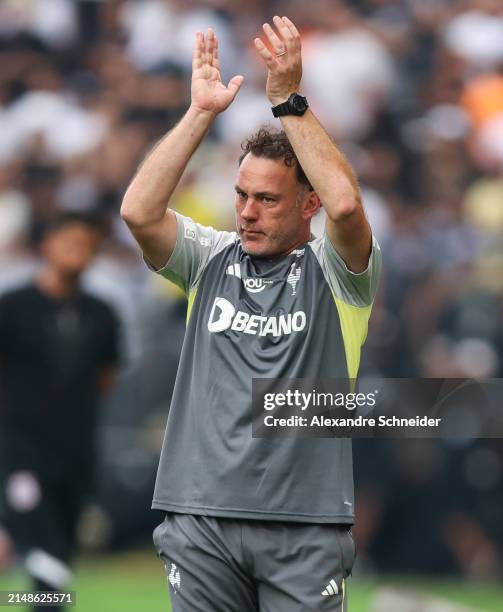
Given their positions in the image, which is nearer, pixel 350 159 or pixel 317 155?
pixel 317 155

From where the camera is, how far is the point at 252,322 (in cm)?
429

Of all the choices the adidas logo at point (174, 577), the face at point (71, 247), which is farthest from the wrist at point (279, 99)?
the face at point (71, 247)

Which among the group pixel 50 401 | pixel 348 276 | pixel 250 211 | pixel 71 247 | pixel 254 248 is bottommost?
pixel 348 276

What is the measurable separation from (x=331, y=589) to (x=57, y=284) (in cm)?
380

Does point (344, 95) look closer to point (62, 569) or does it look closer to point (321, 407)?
point (62, 569)

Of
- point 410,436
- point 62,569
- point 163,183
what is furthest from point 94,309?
point 163,183

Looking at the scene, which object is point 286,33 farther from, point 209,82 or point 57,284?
point 57,284

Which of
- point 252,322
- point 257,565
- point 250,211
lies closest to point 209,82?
point 250,211

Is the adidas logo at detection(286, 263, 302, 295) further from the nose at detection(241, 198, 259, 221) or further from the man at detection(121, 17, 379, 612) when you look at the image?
the nose at detection(241, 198, 259, 221)

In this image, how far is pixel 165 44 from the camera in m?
10.3

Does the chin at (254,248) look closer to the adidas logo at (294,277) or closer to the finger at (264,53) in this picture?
the adidas logo at (294,277)

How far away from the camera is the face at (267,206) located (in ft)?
14.3

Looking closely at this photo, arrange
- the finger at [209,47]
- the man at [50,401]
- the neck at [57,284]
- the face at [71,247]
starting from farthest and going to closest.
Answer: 1. the neck at [57,284]
2. the face at [71,247]
3. the man at [50,401]
4. the finger at [209,47]

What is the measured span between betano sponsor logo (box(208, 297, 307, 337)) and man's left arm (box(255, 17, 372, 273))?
29cm
